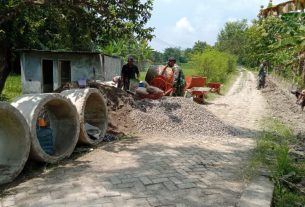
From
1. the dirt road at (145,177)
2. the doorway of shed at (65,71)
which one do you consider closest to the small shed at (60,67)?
the doorway of shed at (65,71)

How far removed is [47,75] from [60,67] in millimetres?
1692

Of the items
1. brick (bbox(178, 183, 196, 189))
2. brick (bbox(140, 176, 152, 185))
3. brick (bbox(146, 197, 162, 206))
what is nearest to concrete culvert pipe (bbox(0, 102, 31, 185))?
brick (bbox(140, 176, 152, 185))

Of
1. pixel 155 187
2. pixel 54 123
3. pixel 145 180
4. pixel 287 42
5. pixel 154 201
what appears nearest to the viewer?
pixel 154 201

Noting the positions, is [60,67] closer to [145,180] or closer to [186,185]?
[145,180]

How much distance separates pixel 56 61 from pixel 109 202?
14221 millimetres

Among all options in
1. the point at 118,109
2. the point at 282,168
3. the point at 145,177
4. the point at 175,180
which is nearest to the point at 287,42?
the point at 282,168

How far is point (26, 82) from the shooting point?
1838cm

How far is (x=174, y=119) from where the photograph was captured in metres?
10.2

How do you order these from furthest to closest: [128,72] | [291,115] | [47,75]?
[47,75]
[291,115]
[128,72]

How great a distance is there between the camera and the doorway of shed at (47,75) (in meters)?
19.1

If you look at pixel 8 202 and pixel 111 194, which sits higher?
pixel 111 194

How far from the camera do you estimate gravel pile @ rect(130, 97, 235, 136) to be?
9.71 metres

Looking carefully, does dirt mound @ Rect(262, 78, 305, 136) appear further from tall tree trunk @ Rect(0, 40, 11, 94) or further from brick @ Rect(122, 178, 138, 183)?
tall tree trunk @ Rect(0, 40, 11, 94)

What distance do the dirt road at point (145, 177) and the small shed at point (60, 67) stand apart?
31.5 ft
